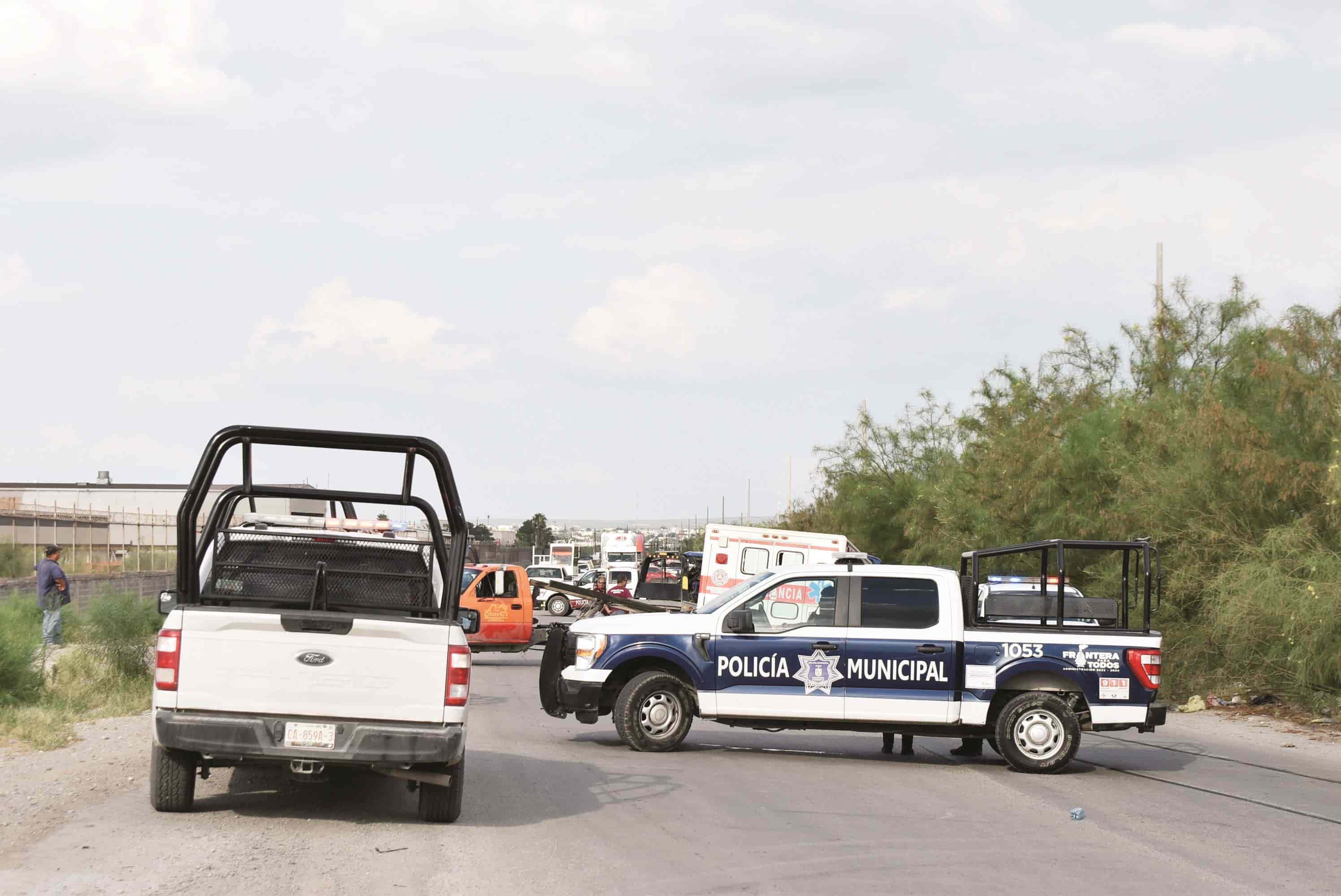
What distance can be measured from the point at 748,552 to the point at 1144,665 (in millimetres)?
12925

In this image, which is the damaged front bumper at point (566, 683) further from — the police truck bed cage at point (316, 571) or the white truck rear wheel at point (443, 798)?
the white truck rear wheel at point (443, 798)

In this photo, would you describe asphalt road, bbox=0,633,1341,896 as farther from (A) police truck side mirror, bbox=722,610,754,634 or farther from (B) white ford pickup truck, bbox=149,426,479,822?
(A) police truck side mirror, bbox=722,610,754,634

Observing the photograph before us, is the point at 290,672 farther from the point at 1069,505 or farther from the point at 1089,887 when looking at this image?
the point at 1069,505

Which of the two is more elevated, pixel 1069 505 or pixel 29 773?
pixel 1069 505

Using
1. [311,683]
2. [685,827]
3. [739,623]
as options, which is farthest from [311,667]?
[739,623]

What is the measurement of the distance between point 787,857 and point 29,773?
668cm

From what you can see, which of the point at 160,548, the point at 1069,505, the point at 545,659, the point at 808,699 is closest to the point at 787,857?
the point at 808,699

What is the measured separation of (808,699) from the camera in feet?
45.5

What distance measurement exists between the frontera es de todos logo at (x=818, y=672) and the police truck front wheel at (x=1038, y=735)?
1.65m

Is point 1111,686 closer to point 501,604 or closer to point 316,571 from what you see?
point 316,571

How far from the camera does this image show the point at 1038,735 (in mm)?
13656

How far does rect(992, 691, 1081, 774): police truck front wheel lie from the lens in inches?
535

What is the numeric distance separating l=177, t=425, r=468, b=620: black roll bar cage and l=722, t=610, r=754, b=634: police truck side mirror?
177 inches

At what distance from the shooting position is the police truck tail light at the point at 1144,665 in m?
13.8
